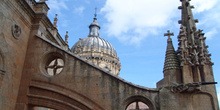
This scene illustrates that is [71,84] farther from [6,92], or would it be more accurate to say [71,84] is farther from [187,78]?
[187,78]

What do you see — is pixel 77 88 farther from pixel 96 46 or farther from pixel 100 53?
pixel 96 46

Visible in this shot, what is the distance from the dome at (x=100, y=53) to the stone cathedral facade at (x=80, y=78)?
38.3m

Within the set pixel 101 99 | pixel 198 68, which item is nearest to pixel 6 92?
pixel 101 99

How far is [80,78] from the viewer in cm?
1125

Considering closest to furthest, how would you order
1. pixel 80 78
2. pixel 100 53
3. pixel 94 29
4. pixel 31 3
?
pixel 80 78
pixel 31 3
pixel 100 53
pixel 94 29

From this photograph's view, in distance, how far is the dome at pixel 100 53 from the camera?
2045 inches

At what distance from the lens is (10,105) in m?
10.4

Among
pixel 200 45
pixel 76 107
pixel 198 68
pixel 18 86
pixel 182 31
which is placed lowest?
pixel 76 107

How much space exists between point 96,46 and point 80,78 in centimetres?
4350

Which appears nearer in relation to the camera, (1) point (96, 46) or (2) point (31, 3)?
(2) point (31, 3)

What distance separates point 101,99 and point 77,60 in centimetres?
237

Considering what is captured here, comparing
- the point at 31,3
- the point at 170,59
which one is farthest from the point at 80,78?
the point at 31,3

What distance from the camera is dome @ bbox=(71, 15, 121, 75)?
170ft

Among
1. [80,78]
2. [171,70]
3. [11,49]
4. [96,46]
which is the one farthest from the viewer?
[96,46]
